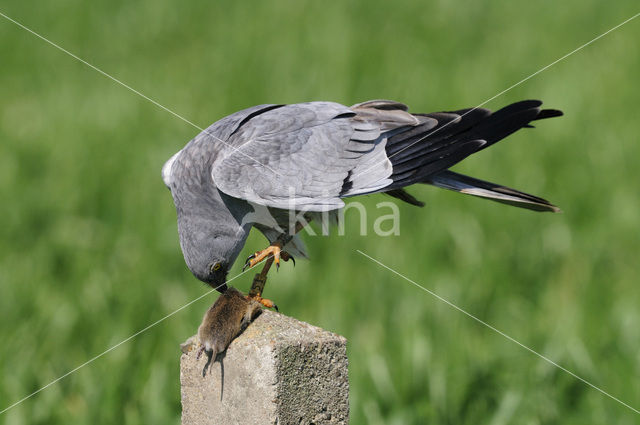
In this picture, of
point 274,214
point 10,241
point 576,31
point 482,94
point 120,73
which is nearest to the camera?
point 274,214

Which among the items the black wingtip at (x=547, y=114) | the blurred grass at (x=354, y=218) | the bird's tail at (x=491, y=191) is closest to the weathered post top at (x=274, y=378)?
the bird's tail at (x=491, y=191)

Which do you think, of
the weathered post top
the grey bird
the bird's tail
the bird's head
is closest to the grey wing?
the grey bird

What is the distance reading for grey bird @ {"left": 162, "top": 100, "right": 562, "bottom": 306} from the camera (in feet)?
9.63

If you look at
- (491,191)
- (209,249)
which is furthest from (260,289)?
(491,191)

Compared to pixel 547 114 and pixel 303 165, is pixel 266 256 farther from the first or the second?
pixel 547 114

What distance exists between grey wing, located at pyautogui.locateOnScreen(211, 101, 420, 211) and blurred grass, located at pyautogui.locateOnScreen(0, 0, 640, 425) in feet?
7.58

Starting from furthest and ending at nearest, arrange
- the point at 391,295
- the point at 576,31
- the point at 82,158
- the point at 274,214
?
the point at 576,31 < the point at 82,158 < the point at 391,295 < the point at 274,214

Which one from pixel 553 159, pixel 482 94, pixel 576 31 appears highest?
pixel 576 31

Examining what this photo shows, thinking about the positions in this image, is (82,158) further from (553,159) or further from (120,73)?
(553,159)

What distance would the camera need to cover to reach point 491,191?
2.99 metres

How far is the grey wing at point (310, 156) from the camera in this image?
302cm

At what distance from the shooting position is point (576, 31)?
13.8m

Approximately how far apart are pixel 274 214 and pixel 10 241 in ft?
18.2

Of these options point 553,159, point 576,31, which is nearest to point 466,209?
point 553,159
